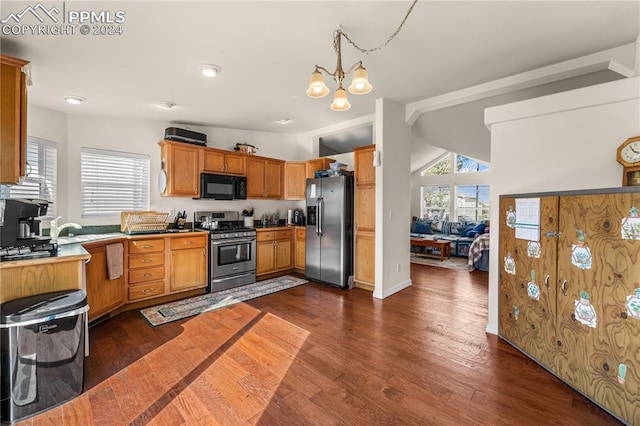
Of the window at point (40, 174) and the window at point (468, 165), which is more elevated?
the window at point (468, 165)

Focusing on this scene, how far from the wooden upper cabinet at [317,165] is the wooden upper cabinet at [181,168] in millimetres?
1939

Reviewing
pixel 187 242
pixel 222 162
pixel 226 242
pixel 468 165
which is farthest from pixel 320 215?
pixel 468 165

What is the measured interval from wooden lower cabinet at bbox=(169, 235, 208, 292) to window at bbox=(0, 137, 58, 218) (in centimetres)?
154

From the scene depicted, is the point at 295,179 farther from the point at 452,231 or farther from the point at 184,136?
the point at 452,231

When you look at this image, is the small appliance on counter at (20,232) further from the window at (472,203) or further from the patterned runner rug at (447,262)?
the window at (472,203)

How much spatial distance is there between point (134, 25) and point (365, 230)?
11.5ft

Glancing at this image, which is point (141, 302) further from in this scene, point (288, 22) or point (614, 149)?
point (614, 149)

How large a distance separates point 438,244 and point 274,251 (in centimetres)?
414

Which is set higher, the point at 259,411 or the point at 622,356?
the point at 622,356

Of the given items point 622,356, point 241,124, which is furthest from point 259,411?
point 241,124

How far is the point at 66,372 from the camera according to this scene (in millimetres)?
1868

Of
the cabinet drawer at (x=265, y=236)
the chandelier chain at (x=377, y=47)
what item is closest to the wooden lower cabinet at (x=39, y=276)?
the cabinet drawer at (x=265, y=236)

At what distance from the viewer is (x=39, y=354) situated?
178cm

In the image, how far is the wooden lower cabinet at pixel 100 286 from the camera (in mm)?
2809
